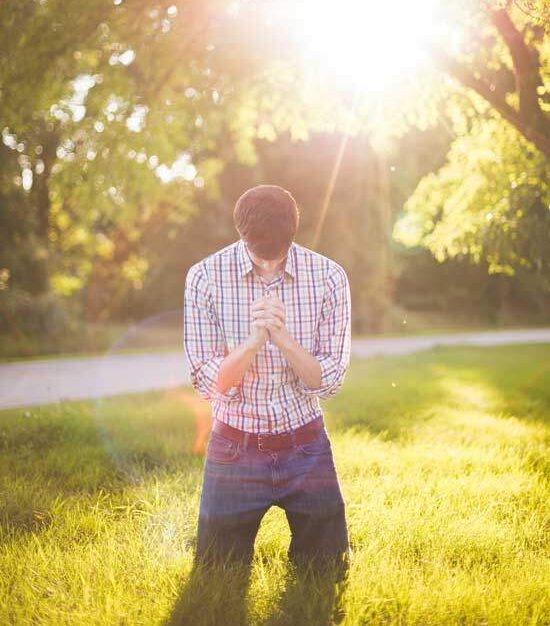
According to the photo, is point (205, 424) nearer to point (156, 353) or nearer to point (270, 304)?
point (270, 304)

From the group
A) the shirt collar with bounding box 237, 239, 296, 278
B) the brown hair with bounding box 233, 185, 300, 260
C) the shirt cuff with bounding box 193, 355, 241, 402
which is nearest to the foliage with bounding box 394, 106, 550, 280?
the shirt collar with bounding box 237, 239, 296, 278

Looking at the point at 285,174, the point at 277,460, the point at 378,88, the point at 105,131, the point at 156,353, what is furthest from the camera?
the point at 285,174

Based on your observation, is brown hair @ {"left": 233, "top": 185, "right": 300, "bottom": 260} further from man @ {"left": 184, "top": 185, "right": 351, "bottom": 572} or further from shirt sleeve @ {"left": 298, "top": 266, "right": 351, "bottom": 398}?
shirt sleeve @ {"left": 298, "top": 266, "right": 351, "bottom": 398}

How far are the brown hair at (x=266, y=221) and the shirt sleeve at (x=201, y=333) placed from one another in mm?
306

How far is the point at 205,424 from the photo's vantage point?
6.86m

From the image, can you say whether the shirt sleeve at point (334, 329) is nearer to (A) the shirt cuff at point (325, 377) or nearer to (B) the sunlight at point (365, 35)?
(A) the shirt cuff at point (325, 377)

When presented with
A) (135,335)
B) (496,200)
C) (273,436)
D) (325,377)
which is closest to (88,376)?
(496,200)

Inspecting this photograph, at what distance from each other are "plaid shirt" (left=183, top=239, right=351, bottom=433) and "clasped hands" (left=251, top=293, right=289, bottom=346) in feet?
0.80

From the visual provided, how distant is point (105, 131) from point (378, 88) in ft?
9.31

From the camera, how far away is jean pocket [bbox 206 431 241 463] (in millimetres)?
2875

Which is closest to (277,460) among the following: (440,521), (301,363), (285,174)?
(301,363)

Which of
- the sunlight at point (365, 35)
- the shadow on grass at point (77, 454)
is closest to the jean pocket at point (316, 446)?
the shadow on grass at point (77, 454)

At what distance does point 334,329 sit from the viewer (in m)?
2.96

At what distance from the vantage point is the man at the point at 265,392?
2855 millimetres
